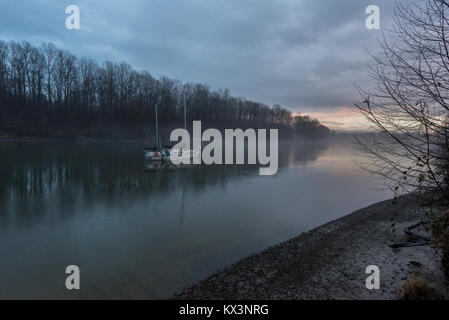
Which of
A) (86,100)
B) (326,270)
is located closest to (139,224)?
(326,270)

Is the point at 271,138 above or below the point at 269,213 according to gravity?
above

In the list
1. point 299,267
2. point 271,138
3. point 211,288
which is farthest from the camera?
point 271,138

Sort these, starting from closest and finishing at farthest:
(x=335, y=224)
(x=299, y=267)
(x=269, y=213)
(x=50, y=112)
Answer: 1. (x=299, y=267)
2. (x=335, y=224)
3. (x=269, y=213)
4. (x=50, y=112)

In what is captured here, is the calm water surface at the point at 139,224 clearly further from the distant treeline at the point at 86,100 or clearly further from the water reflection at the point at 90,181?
the distant treeline at the point at 86,100

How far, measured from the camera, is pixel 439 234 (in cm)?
384

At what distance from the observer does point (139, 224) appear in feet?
24.5

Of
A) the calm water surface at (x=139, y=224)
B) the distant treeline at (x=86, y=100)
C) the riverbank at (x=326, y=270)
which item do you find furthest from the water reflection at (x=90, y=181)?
the distant treeline at (x=86, y=100)
